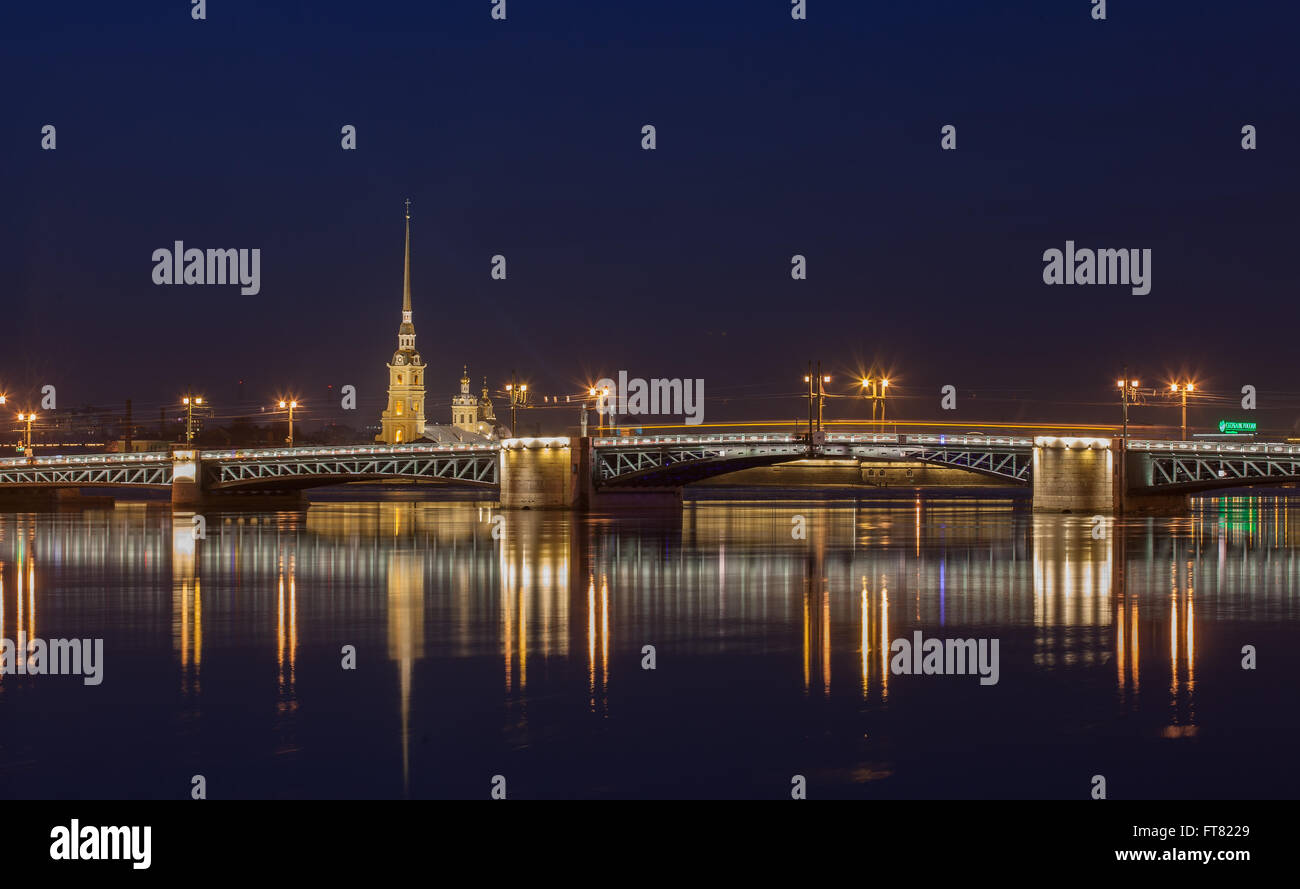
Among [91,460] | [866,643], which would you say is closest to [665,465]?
[91,460]

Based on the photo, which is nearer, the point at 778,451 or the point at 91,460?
the point at 778,451

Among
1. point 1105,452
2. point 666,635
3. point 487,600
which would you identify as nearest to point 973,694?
point 666,635

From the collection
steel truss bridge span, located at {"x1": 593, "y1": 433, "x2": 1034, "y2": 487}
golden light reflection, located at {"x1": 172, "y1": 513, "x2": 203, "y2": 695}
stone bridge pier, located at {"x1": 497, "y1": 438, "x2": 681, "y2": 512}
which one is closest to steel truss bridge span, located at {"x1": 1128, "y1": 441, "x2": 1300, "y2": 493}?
steel truss bridge span, located at {"x1": 593, "y1": 433, "x2": 1034, "y2": 487}

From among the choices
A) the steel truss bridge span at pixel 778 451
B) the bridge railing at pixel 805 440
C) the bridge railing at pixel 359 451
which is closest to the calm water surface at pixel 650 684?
the bridge railing at pixel 805 440

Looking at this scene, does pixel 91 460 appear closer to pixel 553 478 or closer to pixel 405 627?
pixel 553 478

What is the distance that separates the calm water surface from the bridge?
50.2m

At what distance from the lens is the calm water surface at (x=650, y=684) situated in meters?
14.0

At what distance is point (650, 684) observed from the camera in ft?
62.7

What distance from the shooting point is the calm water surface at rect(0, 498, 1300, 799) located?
14.0 metres

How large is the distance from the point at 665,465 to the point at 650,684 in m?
80.8

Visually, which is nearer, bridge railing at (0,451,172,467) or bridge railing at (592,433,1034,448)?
bridge railing at (592,433,1034,448)

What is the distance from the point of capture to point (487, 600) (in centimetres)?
3058

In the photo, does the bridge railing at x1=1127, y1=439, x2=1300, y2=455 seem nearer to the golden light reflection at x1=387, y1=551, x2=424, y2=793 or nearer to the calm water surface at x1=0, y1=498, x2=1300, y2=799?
the calm water surface at x1=0, y1=498, x2=1300, y2=799
